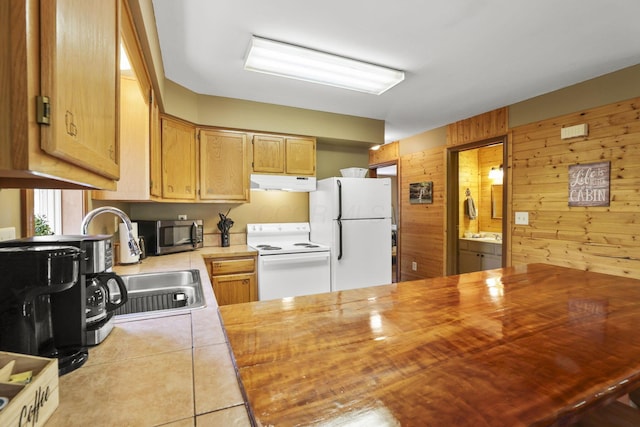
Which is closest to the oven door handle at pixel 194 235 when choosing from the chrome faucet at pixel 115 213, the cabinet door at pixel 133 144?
the cabinet door at pixel 133 144

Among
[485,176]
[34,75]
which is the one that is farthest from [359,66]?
[485,176]

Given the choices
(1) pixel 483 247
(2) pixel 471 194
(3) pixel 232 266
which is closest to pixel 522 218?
(1) pixel 483 247

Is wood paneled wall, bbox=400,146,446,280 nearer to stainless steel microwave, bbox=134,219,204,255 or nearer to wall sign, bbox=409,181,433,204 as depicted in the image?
wall sign, bbox=409,181,433,204

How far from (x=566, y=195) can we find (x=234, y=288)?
3362 mm

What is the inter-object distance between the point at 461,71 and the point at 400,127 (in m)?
1.74

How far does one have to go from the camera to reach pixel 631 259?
2.49m

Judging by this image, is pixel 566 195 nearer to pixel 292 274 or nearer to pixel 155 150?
pixel 292 274

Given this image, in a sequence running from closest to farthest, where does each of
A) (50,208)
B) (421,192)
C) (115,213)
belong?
(115,213)
(50,208)
(421,192)

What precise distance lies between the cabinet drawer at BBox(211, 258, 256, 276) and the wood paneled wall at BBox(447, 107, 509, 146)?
3.11 m

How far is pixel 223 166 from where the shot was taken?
10.5ft

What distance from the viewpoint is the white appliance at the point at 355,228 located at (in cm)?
330

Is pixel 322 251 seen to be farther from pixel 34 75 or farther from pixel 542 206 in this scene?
pixel 34 75

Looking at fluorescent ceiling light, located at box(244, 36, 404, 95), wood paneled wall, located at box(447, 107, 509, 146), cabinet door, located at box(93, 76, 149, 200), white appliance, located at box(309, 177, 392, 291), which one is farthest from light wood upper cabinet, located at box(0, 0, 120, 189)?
wood paneled wall, located at box(447, 107, 509, 146)

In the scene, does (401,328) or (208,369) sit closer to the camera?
(208,369)
